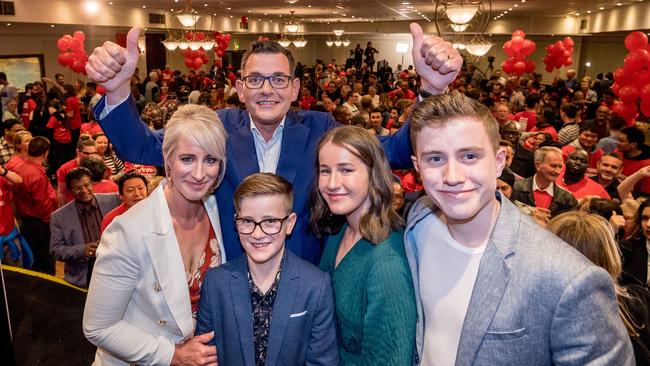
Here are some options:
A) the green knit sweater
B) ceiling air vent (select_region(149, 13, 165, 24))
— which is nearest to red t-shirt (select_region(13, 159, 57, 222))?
the green knit sweater

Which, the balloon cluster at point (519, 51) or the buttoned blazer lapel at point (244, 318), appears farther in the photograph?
the balloon cluster at point (519, 51)

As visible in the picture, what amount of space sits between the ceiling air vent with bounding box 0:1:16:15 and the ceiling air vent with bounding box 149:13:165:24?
487 centimetres

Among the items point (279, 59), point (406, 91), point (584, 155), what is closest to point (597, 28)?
point (406, 91)

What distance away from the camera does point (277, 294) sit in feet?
5.62

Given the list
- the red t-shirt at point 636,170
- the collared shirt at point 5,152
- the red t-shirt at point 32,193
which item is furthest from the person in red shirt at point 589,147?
the collared shirt at point 5,152

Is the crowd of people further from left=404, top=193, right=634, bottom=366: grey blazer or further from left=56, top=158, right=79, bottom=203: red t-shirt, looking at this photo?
left=56, top=158, right=79, bottom=203: red t-shirt

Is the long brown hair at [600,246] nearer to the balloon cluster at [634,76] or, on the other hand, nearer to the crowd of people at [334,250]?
the crowd of people at [334,250]

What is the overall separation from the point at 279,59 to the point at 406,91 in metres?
9.41

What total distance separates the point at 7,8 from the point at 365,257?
40.7ft

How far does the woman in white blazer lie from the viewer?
1706 mm

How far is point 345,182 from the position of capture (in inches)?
69.6

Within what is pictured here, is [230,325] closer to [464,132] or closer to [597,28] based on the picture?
[464,132]

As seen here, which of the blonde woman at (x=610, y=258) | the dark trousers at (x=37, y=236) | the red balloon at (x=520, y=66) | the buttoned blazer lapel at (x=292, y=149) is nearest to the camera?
the blonde woman at (x=610, y=258)

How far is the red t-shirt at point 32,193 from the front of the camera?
4434 mm
